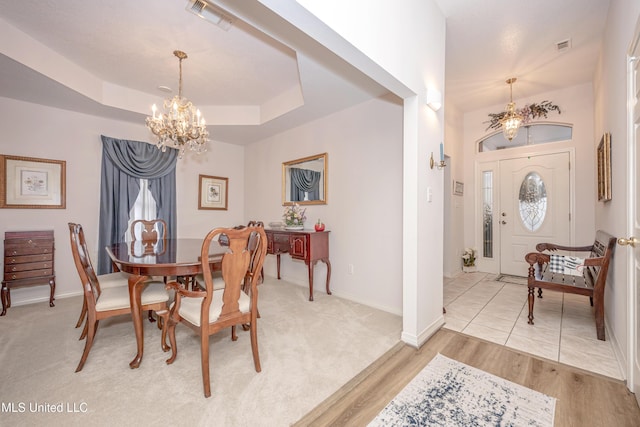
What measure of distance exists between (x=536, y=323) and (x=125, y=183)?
5.30 metres

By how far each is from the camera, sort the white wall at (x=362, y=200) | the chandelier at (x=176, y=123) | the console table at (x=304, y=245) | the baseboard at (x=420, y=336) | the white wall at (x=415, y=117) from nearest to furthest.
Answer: the white wall at (x=415, y=117)
the baseboard at (x=420, y=336)
the chandelier at (x=176, y=123)
the white wall at (x=362, y=200)
the console table at (x=304, y=245)

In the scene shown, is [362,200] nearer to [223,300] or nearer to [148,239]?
[223,300]

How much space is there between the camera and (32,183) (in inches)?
129

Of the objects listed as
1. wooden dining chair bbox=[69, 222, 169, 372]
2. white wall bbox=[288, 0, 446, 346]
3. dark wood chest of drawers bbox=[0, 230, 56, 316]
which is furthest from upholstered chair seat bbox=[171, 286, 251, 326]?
dark wood chest of drawers bbox=[0, 230, 56, 316]

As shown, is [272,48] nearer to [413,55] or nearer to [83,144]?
[413,55]

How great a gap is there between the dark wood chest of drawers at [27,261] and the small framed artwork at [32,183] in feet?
1.42

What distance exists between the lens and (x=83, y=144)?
3.61 metres

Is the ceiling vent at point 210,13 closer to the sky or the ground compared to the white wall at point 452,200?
closer to the sky

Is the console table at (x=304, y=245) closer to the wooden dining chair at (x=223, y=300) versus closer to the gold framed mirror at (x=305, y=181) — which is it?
the gold framed mirror at (x=305, y=181)

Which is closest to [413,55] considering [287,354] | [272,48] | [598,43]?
[272,48]

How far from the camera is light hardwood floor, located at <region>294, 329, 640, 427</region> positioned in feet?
4.73

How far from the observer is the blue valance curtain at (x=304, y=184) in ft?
12.8

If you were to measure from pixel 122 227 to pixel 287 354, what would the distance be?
3.24 meters

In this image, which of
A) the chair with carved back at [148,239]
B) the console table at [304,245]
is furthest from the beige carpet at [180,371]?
the console table at [304,245]
